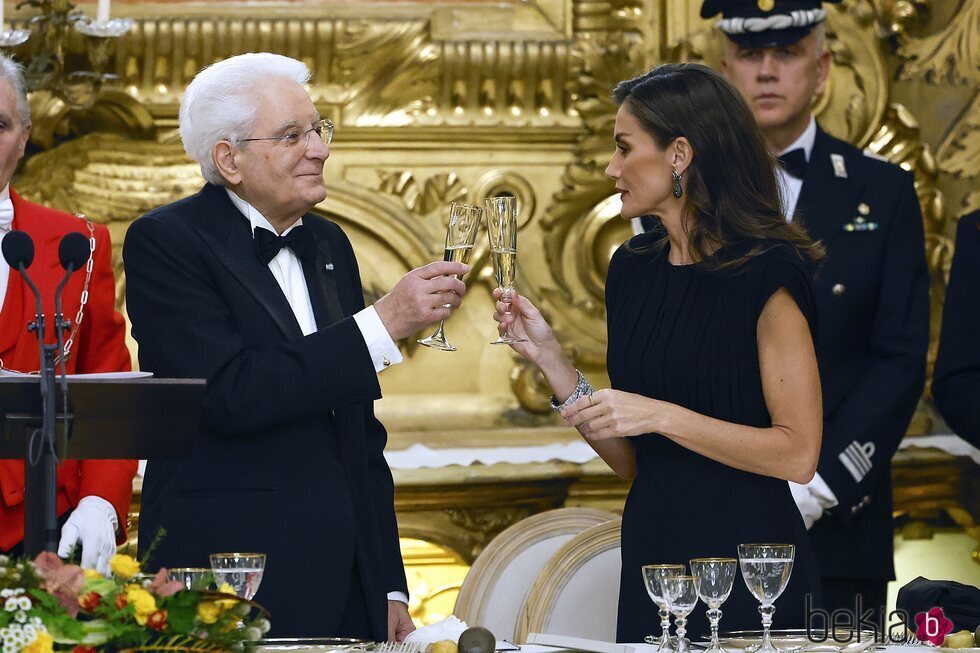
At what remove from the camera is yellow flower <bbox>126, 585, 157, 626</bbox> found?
73.0 inches

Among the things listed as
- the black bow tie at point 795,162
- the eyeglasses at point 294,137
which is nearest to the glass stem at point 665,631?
the eyeglasses at point 294,137

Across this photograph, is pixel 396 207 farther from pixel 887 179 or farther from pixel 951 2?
pixel 951 2

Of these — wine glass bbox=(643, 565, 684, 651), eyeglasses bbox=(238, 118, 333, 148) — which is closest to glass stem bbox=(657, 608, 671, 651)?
wine glass bbox=(643, 565, 684, 651)

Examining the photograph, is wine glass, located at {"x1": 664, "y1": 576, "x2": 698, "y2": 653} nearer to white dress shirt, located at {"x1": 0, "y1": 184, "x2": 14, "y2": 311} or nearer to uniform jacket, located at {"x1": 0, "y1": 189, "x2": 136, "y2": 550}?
uniform jacket, located at {"x1": 0, "y1": 189, "x2": 136, "y2": 550}

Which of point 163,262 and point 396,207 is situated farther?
point 396,207

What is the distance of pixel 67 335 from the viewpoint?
3.05 metres

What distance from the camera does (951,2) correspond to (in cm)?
458

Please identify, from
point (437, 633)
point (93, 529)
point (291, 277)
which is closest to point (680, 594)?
point (437, 633)

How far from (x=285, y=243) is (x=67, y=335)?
1.56ft

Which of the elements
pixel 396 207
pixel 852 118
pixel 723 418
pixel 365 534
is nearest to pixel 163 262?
pixel 365 534

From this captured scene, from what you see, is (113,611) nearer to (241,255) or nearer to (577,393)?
(241,255)

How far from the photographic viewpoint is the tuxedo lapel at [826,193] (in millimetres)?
3848

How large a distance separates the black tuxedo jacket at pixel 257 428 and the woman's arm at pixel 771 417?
1.43ft

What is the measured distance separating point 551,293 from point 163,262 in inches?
74.5
